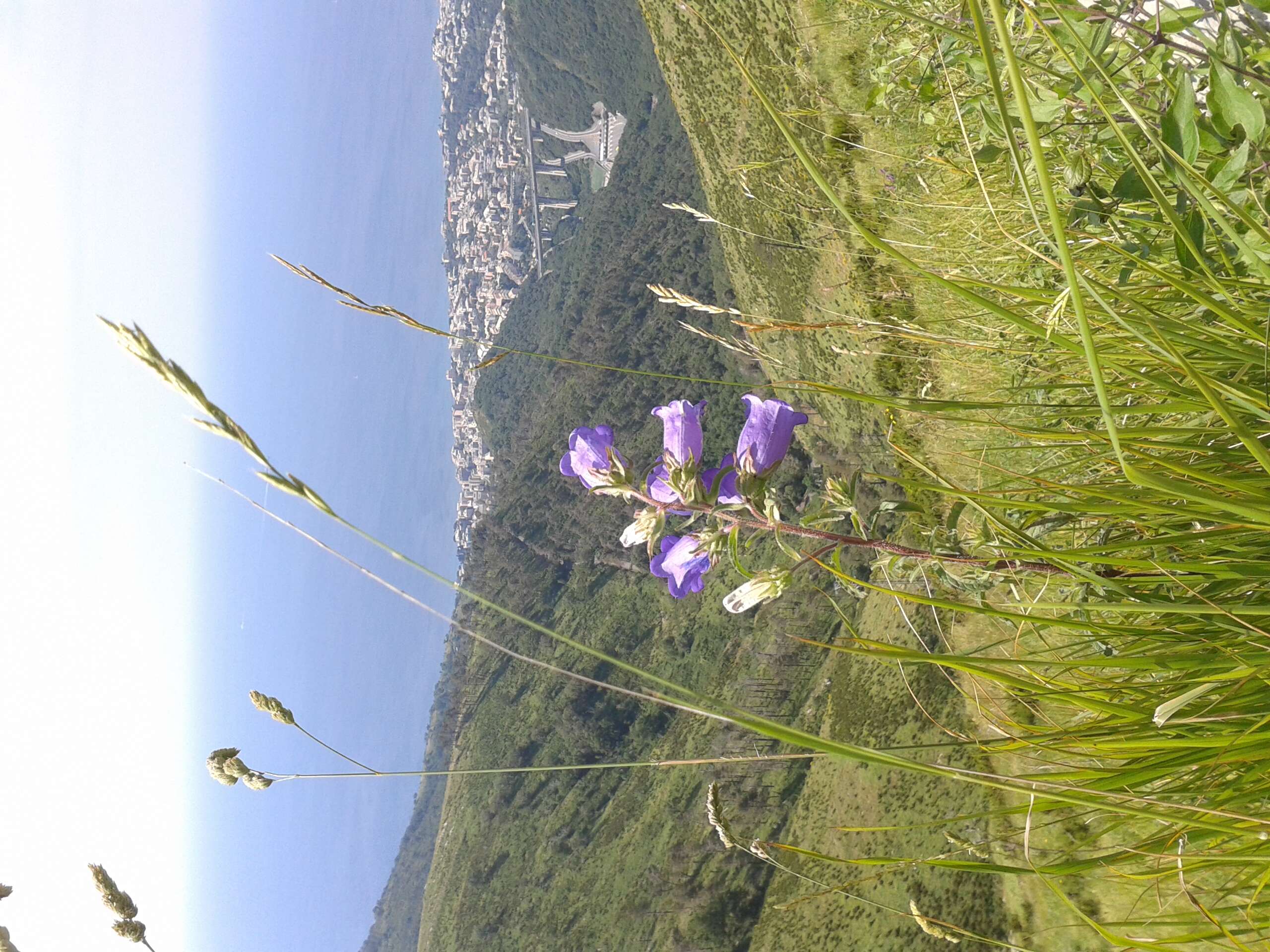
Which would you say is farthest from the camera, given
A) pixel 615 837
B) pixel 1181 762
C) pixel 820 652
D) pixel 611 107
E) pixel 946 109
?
pixel 611 107

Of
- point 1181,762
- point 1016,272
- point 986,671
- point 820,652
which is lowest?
point 820,652

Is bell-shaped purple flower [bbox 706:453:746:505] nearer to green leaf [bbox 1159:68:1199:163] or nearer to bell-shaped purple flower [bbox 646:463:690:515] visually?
bell-shaped purple flower [bbox 646:463:690:515]

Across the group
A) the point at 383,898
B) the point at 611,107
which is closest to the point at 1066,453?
the point at 611,107

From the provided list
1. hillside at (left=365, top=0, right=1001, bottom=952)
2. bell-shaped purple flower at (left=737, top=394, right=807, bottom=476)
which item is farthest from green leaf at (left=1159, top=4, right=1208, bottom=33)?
hillside at (left=365, top=0, right=1001, bottom=952)

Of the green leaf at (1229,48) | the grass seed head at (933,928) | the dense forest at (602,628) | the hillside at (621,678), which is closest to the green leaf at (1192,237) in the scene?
the green leaf at (1229,48)

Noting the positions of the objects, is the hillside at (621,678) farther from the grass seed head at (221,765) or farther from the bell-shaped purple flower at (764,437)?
the grass seed head at (221,765)

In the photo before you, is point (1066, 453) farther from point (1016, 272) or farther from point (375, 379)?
point (375, 379)
